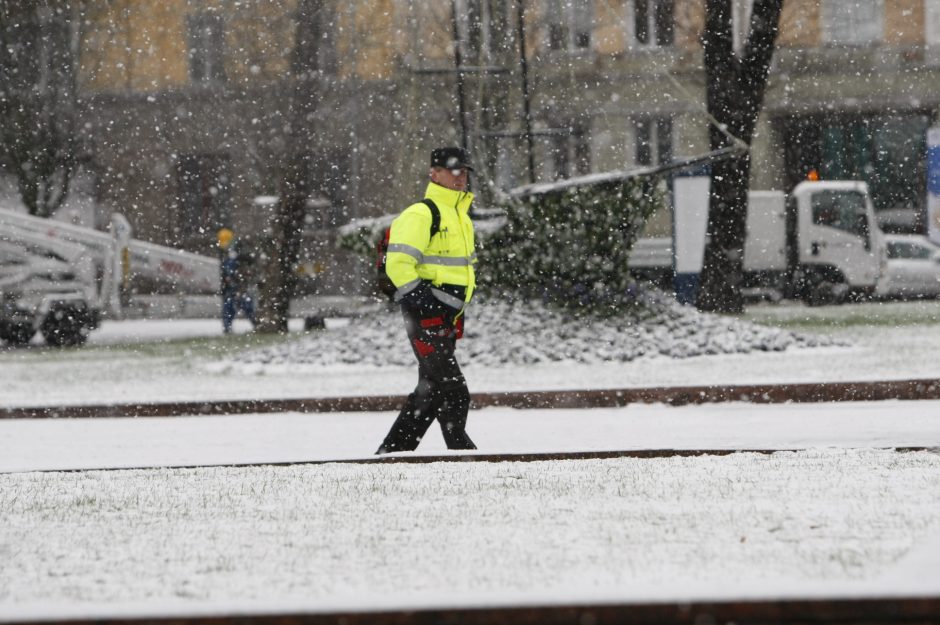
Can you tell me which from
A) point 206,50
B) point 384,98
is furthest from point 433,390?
point 206,50

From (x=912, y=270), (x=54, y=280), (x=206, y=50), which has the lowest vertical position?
(x=912, y=270)

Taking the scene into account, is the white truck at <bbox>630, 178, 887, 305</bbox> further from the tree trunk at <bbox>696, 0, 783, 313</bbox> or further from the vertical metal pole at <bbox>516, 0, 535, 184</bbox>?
the vertical metal pole at <bbox>516, 0, 535, 184</bbox>

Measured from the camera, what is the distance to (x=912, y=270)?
30.8 metres

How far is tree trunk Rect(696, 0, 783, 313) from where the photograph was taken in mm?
22203

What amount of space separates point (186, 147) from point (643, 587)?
32346 millimetres

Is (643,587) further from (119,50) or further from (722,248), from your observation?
(119,50)

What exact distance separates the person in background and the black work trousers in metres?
16.9

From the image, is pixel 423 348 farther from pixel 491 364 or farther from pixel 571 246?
pixel 571 246

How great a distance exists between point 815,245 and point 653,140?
5.24m

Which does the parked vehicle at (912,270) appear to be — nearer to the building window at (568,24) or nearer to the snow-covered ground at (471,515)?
the building window at (568,24)

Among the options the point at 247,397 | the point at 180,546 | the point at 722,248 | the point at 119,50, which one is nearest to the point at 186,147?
the point at 119,50

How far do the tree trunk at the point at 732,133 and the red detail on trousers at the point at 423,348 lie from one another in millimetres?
14100

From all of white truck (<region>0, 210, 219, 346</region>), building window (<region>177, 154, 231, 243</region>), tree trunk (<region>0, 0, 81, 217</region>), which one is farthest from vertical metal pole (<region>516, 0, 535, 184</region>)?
building window (<region>177, 154, 231, 243</region>)

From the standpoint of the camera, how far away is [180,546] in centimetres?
576
